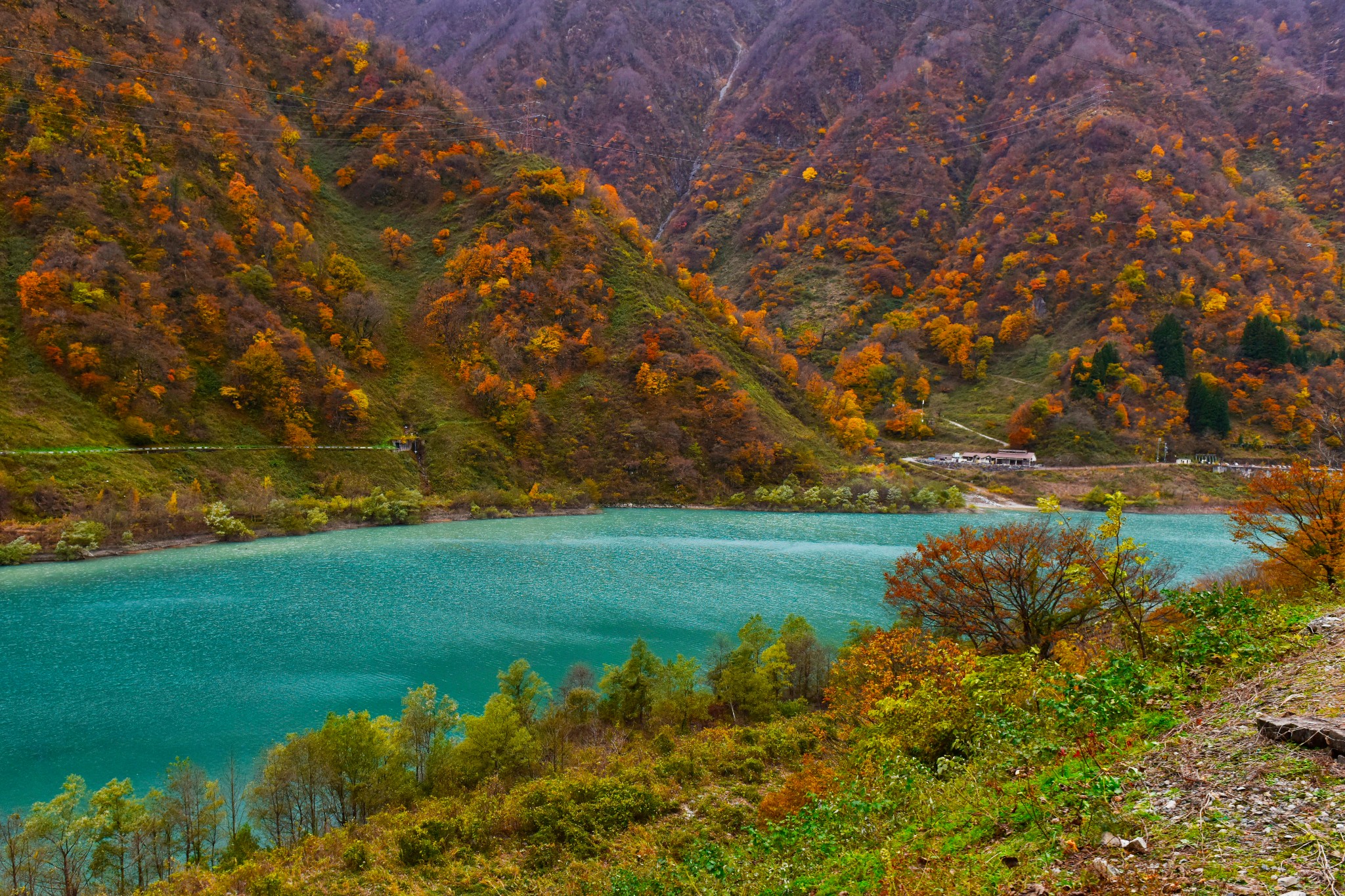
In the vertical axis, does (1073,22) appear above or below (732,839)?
above

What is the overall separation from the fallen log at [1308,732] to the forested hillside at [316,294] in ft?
219

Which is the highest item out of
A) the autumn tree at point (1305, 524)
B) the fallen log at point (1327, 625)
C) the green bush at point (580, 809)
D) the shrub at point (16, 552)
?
the autumn tree at point (1305, 524)

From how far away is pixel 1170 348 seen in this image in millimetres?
108125

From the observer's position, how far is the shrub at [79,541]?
4600cm

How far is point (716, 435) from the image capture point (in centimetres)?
9162

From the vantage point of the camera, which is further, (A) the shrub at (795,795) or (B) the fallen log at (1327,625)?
(A) the shrub at (795,795)

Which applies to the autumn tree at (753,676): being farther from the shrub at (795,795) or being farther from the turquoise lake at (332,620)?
the shrub at (795,795)

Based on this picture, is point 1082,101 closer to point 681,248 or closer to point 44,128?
point 681,248

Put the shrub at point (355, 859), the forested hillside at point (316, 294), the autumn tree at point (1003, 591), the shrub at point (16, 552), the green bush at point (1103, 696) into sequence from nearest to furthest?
the green bush at point (1103, 696) < the shrub at point (355, 859) < the autumn tree at point (1003, 591) < the shrub at point (16, 552) < the forested hillside at point (316, 294)

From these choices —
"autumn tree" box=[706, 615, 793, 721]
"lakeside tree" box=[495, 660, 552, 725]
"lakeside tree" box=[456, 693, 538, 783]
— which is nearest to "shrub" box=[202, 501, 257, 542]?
"lakeside tree" box=[495, 660, 552, 725]

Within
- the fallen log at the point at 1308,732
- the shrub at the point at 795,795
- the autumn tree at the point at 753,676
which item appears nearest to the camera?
the fallen log at the point at 1308,732

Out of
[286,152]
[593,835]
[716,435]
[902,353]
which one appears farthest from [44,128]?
[902,353]

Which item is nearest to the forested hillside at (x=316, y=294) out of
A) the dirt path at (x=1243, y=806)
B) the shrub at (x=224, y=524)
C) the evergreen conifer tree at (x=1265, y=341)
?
the shrub at (x=224, y=524)

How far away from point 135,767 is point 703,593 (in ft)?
93.5
